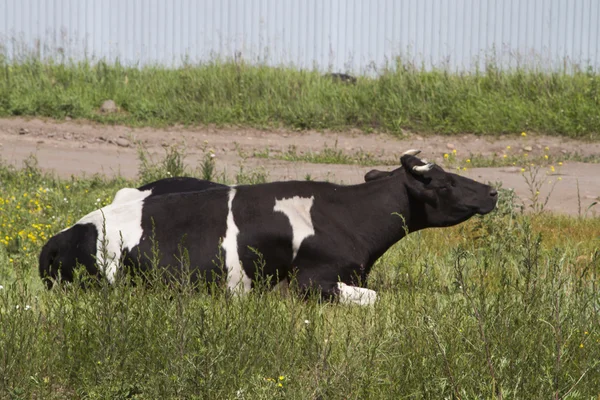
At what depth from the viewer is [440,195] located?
312 inches

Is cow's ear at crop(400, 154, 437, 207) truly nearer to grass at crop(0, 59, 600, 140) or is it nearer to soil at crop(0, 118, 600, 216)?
soil at crop(0, 118, 600, 216)

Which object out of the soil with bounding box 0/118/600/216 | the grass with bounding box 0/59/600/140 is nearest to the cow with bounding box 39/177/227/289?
the soil with bounding box 0/118/600/216

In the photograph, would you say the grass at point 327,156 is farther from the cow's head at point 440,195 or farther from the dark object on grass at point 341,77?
the cow's head at point 440,195

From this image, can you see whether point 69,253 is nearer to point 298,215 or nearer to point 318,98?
point 298,215

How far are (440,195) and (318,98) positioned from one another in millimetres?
11618

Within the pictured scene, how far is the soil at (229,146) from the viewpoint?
14789mm

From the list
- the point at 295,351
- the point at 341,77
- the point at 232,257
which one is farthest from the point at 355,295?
the point at 341,77

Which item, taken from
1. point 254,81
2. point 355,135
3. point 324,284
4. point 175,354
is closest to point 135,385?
point 175,354

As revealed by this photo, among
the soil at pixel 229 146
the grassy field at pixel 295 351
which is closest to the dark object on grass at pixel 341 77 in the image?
the soil at pixel 229 146

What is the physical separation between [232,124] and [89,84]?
3.01 m

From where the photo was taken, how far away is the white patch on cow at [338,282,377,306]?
23.3 ft

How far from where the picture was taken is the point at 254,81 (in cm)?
1997

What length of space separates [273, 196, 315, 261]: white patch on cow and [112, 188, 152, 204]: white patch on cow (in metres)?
1.25

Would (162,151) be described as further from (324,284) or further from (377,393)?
(377,393)
